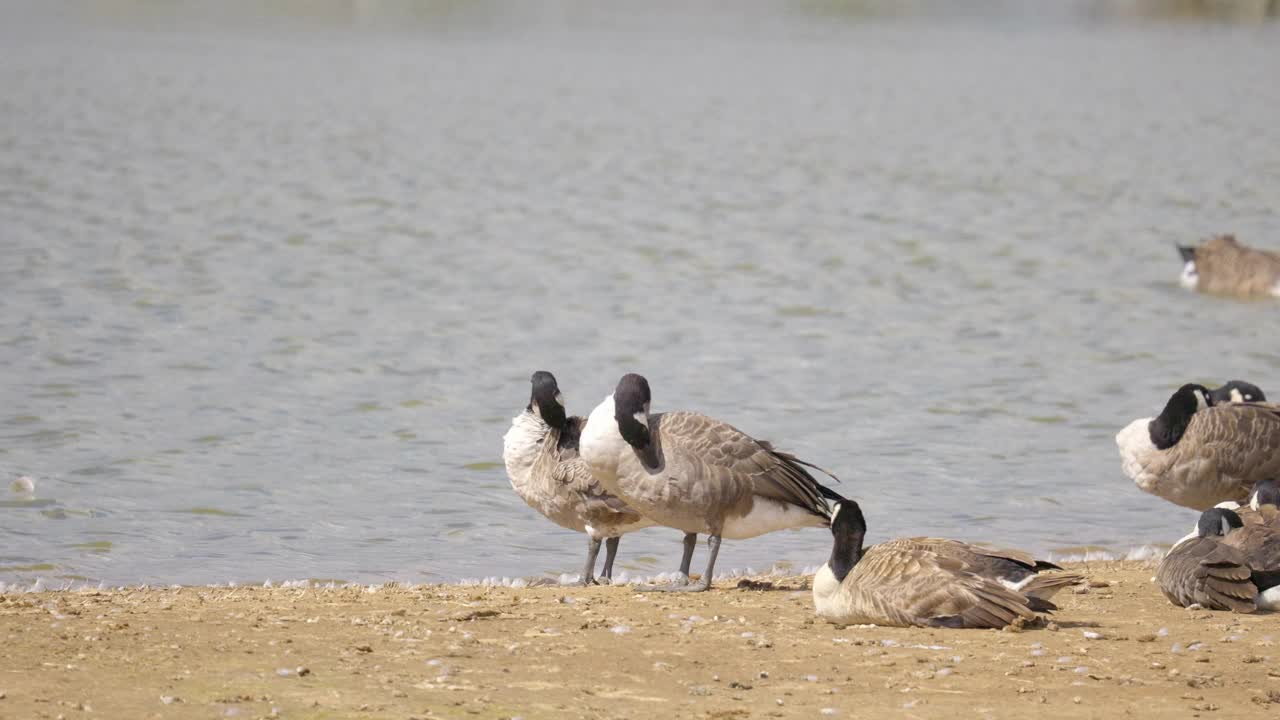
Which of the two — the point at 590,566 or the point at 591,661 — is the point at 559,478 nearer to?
the point at 590,566

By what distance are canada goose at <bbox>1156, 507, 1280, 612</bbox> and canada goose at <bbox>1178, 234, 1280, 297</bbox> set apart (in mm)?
13650

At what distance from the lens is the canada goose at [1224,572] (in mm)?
7836

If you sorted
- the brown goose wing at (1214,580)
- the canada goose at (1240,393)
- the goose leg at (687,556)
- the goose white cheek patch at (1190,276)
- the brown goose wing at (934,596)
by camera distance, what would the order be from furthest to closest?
the goose white cheek patch at (1190,276)
the canada goose at (1240,393)
the goose leg at (687,556)
the brown goose wing at (1214,580)
the brown goose wing at (934,596)

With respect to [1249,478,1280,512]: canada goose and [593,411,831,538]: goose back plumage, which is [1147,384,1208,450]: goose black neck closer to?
[1249,478,1280,512]: canada goose

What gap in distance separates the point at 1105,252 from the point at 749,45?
39727 mm

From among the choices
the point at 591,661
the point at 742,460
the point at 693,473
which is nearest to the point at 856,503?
the point at 742,460

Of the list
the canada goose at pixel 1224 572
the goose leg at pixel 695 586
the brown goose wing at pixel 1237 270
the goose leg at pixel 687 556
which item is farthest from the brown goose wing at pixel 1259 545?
the brown goose wing at pixel 1237 270

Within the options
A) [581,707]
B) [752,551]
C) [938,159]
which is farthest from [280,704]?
[938,159]

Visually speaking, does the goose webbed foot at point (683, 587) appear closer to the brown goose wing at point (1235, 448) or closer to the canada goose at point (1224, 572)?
the canada goose at point (1224, 572)

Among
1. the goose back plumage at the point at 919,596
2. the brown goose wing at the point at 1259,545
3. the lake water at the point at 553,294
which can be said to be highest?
the brown goose wing at the point at 1259,545

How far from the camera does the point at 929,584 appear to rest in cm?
739

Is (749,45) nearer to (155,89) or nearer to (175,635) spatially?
(155,89)

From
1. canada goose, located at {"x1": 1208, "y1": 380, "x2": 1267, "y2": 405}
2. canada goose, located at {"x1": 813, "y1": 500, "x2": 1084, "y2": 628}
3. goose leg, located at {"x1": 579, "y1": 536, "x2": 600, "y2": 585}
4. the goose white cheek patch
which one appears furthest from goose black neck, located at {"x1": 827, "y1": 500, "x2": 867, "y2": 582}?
the goose white cheek patch

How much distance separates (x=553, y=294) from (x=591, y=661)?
1459cm
